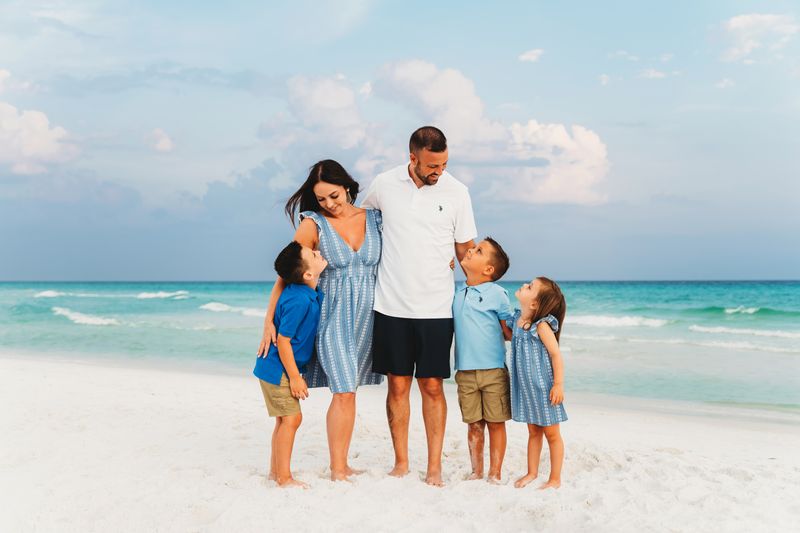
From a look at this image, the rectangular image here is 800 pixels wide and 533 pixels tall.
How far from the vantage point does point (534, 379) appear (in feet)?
13.5

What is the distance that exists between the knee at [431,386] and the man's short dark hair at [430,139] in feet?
4.33

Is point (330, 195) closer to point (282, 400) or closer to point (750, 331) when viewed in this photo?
point (282, 400)

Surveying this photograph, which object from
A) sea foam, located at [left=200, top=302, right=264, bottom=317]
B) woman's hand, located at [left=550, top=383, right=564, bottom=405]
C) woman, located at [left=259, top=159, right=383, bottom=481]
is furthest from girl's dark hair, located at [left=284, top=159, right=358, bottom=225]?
sea foam, located at [left=200, top=302, right=264, bottom=317]

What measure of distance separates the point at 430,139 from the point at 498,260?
0.81 metres

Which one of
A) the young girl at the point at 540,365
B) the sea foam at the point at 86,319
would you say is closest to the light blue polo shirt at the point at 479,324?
the young girl at the point at 540,365

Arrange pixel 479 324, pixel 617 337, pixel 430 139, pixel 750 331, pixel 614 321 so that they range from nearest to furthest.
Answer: pixel 430 139
pixel 479 324
pixel 617 337
pixel 750 331
pixel 614 321

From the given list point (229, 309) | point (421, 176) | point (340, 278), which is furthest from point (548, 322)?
point (229, 309)

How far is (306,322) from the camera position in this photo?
13.4 ft

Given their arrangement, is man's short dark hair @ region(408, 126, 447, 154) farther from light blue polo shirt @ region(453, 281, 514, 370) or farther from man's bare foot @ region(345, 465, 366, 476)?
man's bare foot @ region(345, 465, 366, 476)

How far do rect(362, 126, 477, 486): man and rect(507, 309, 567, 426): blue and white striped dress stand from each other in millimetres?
420

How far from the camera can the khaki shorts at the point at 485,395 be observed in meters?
4.26

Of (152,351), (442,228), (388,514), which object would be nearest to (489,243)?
(442,228)

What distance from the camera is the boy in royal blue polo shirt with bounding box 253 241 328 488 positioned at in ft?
13.2

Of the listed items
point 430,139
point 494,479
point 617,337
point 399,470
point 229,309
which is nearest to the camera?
point 430,139
